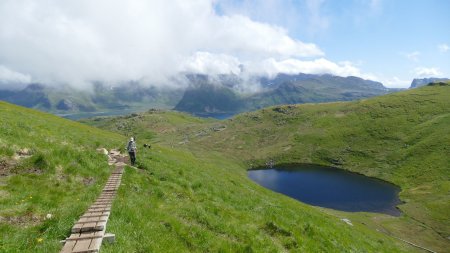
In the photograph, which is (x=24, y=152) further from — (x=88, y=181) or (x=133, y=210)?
(x=133, y=210)

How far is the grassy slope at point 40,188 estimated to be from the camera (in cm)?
1149

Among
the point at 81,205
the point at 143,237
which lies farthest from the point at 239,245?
the point at 81,205

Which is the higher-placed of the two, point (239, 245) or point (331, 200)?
point (239, 245)

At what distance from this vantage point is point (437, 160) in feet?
548

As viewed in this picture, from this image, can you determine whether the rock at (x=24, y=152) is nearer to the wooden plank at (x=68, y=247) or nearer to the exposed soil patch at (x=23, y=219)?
the exposed soil patch at (x=23, y=219)

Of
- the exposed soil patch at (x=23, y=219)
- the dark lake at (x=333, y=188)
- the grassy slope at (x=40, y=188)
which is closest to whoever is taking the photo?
the grassy slope at (x=40, y=188)

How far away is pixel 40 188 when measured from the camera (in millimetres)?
18312

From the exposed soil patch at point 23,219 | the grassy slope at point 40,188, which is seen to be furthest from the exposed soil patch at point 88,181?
the exposed soil patch at point 23,219

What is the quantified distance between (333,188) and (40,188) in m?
153

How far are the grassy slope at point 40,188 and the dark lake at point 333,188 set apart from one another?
4683 inches

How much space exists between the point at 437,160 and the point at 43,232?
196540 mm

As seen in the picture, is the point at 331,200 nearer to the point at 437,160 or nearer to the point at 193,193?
the point at 437,160

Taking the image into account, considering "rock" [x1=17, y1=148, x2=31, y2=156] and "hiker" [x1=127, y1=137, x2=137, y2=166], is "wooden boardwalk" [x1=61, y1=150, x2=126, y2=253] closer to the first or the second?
"rock" [x1=17, y1=148, x2=31, y2=156]

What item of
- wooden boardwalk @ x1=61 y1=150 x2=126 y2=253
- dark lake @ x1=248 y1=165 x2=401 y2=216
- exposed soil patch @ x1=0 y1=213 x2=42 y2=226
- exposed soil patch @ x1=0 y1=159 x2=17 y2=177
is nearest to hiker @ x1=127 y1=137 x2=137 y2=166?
exposed soil patch @ x1=0 y1=159 x2=17 y2=177
